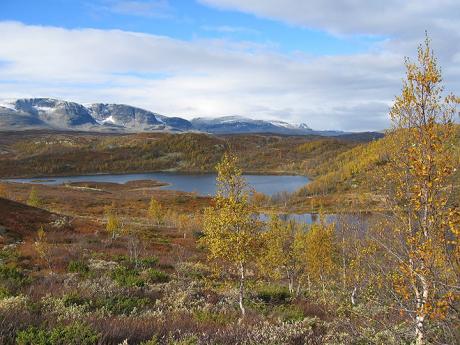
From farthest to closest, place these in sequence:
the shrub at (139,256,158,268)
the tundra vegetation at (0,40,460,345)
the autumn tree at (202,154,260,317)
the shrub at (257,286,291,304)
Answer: the shrub at (139,256,158,268) → the shrub at (257,286,291,304) → the autumn tree at (202,154,260,317) → the tundra vegetation at (0,40,460,345)

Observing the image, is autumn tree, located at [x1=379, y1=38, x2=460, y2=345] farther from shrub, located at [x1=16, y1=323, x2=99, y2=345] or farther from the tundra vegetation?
shrub, located at [x1=16, y1=323, x2=99, y2=345]

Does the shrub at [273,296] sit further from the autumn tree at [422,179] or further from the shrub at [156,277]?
the autumn tree at [422,179]

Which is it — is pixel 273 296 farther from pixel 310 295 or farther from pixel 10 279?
pixel 10 279

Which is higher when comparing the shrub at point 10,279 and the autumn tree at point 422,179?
the autumn tree at point 422,179

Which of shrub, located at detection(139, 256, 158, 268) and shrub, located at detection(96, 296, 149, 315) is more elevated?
shrub, located at detection(96, 296, 149, 315)

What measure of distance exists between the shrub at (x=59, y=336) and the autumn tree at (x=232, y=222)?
29.7 feet

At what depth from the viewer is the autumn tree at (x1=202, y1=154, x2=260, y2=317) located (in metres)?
16.6

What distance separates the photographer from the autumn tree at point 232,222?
1662 cm

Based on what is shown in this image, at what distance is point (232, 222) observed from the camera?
1670 centimetres

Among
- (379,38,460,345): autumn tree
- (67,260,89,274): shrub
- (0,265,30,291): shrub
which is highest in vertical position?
(379,38,460,345): autumn tree

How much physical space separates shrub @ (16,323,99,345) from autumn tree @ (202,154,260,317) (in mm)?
9044

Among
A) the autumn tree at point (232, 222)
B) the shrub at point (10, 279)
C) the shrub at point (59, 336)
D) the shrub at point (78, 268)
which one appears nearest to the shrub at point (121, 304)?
the shrub at point (10, 279)

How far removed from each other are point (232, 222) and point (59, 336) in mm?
9861

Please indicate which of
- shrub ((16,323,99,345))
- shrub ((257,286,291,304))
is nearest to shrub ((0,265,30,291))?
shrub ((16,323,99,345))
